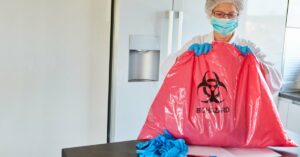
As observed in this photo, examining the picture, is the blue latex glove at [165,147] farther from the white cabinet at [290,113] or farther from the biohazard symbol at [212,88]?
the white cabinet at [290,113]

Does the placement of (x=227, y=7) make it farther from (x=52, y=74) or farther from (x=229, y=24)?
(x=52, y=74)

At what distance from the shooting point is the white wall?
1.61m

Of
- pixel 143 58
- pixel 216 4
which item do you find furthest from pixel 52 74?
pixel 216 4

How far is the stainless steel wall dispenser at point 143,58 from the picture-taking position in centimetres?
183

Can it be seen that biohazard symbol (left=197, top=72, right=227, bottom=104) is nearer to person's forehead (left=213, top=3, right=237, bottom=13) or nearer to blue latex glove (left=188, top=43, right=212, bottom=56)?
blue latex glove (left=188, top=43, right=212, bottom=56)

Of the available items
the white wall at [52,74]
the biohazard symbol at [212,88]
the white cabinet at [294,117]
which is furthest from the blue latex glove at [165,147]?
the white cabinet at [294,117]

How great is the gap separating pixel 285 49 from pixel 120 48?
145 centimetres

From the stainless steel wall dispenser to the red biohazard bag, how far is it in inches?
34.3

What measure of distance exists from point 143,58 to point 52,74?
548 millimetres

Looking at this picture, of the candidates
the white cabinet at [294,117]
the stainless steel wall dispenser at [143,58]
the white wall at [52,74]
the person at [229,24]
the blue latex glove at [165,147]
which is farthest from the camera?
the white cabinet at [294,117]

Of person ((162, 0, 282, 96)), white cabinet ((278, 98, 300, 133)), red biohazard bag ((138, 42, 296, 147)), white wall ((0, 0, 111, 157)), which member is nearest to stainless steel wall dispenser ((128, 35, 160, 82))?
white wall ((0, 0, 111, 157))

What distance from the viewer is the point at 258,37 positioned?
2.26 meters

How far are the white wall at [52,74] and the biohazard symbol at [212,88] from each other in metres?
0.98

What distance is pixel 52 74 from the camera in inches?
67.2
